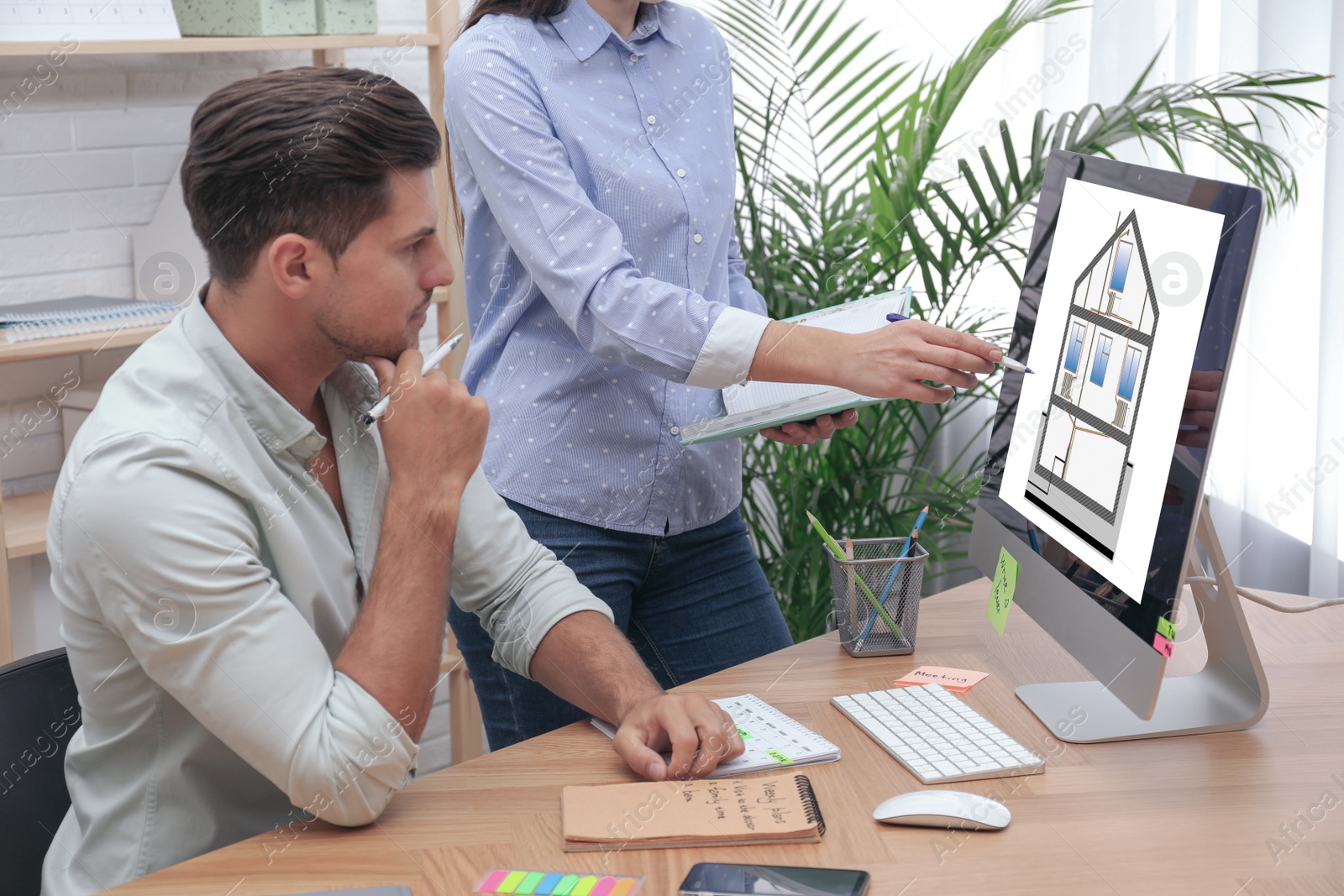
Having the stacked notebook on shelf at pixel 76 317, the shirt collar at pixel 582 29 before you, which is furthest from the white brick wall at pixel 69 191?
the shirt collar at pixel 582 29

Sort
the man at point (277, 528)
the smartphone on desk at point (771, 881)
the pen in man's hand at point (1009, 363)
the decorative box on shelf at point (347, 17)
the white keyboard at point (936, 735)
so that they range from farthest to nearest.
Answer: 1. the decorative box on shelf at point (347, 17)
2. the pen in man's hand at point (1009, 363)
3. the white keyboard at point (936, 735)
4. the man at point (277, 528)
5. the smartphone on desk at point (771, 881)

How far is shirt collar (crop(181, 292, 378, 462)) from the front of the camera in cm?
116

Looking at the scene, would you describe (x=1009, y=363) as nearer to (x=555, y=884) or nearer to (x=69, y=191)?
(x=555, y=884)

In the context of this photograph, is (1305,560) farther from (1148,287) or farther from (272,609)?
(272,609)

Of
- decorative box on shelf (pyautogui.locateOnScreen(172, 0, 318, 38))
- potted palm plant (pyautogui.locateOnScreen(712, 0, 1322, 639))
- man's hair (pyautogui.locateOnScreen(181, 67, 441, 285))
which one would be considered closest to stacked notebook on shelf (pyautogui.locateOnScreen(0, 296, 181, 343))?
decorative box on shelf (pyautogui.locateOnScreen(172, 0, 318, 38))

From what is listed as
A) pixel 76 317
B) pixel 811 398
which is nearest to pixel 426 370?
pixel 811 398

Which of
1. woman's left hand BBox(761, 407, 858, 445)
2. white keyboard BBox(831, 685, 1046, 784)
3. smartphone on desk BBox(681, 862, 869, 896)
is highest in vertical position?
woman's left hand BBox(761, 407, 858, 445)

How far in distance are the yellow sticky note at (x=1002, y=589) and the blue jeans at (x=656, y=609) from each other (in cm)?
35

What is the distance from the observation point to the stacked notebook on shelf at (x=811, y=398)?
4.61 ft

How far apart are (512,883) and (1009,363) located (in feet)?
2.37

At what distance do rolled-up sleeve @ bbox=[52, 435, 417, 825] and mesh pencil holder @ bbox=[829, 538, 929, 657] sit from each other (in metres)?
0.56

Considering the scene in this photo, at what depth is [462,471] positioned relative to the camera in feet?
3.97

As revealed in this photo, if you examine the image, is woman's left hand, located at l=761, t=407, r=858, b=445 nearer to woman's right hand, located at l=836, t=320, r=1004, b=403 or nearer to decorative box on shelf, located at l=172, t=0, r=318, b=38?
woman's right hand, located at l=836, t=320, r=1004, b=403

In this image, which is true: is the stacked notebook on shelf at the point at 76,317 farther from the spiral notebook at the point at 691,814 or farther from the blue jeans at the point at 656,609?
the spiral notebook at the point at 691,814
